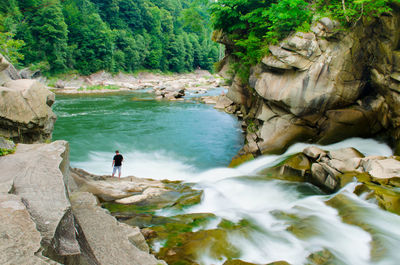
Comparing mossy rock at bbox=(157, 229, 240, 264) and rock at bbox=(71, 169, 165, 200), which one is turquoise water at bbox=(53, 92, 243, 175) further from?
mossy rock at bbox=(157, 229, 240, 264)

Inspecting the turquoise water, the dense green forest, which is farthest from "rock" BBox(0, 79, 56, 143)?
the dense green forest

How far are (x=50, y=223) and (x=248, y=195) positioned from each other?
651 centimetres

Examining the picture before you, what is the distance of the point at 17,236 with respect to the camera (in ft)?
8.95

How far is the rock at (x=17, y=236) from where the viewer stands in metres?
2.40

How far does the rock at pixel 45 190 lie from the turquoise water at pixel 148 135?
22.4ft

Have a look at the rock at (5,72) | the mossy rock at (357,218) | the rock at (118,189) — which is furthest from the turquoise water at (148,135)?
the mossy rock at (357,218)

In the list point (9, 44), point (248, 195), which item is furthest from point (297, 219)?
point (9, 44)

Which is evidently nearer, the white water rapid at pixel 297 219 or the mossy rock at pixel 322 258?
the mossy rock at pixel 322 258

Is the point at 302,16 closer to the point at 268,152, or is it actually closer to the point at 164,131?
the point at 268,152

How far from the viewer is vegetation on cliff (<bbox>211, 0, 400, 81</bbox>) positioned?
9.19 m

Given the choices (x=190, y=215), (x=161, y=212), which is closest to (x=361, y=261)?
(x=190, y=215)

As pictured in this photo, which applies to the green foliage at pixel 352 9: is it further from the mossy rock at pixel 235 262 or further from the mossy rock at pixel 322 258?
the mossy rock at pixel 235 262

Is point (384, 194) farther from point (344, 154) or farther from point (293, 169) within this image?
point (293, 169)

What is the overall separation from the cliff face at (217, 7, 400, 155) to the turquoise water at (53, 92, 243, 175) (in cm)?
465
